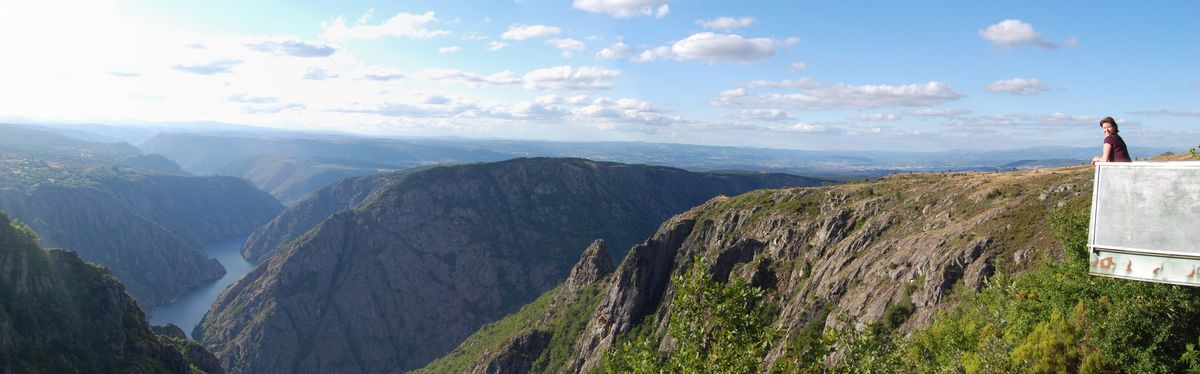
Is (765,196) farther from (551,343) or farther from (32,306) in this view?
(32,306)

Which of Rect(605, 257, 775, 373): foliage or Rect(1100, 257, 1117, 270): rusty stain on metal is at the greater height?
Rect(1100, 257, 1117, 270): rusty stain on metal

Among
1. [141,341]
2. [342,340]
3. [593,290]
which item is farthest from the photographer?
[342,340]

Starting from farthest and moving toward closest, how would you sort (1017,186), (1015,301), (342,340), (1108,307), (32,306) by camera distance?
(342,340) → (32,306) → (1017,186) → (1015,301) → (1108,307)

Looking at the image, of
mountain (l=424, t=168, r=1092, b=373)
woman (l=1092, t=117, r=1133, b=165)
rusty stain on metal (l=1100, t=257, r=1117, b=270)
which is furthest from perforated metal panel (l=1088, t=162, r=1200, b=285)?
mountain (l=424, t=168, r=1092, b=373)

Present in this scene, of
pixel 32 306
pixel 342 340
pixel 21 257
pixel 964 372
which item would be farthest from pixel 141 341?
pixel 964 372

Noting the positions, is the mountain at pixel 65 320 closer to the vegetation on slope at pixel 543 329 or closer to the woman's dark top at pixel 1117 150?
the vegetation on slope at pixel 543 329

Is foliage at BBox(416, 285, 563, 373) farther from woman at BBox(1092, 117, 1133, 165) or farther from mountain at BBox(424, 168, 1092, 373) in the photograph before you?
woman at BBox(1092, 117, 1133, 165)
